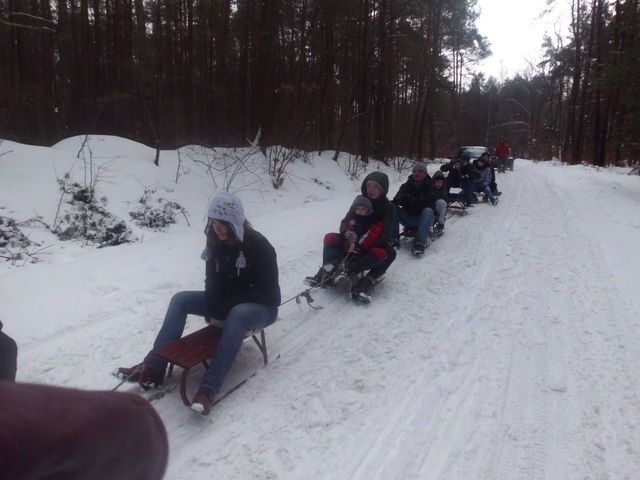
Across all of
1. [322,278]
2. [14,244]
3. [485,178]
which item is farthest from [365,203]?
[485,178]

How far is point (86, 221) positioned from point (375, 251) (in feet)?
15.7

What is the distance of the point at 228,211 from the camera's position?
365 cm

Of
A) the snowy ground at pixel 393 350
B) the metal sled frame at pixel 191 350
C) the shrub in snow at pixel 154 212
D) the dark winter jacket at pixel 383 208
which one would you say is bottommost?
the snowy ground at pixel 393 350

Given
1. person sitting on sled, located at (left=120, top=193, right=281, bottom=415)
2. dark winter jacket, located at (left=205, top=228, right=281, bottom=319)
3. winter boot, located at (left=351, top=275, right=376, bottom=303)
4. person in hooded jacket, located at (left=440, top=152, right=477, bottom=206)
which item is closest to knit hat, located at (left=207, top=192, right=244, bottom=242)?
person sitting on sled, located at (left=120, top=193, right=281, bottom=415)

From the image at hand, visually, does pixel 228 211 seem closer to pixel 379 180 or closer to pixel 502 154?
pixel 379 180

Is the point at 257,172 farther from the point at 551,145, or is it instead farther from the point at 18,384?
the point at 551,145

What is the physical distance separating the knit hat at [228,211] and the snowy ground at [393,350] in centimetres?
127

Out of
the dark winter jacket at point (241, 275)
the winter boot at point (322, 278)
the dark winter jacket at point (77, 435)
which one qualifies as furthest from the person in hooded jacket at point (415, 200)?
the dark winter jacket at point (77, 435)

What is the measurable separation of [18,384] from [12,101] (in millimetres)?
10361

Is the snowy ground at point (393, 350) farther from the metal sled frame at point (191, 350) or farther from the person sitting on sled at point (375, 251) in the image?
the metal sled frame at point (191, 350)

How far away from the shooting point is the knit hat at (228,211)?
3.64m

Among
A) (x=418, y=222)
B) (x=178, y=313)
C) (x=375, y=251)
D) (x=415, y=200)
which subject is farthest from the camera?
(x=415, y=200)

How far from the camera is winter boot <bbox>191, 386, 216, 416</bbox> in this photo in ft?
10.3

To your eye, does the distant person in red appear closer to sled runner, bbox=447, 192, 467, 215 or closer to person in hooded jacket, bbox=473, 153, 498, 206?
person in hooded jacket, bbox=473, 153, 498, 206
